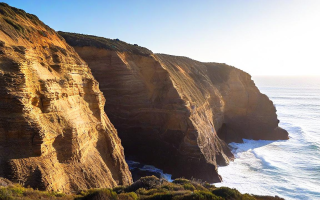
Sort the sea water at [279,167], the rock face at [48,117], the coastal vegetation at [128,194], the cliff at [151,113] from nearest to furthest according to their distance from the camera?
the coastal vegetation at [128,194]
the rock face at [48,117]
the sea water at [279,167]
the cliff at [151,113]

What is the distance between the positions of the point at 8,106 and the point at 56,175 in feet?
12.8

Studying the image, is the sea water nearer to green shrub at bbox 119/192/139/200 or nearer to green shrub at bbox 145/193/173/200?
green shrub at bbox 145/193/173/200

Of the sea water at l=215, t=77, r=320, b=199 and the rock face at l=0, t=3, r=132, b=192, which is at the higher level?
the rock face at l=0, t=3, r=132, b=192

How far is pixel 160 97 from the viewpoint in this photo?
29594 millimetres

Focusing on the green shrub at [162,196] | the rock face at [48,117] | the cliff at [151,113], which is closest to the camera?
the green shrub at [162,196]

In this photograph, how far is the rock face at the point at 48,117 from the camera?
1057cm

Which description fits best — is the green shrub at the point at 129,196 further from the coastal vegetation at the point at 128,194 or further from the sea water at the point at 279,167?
the sea water at the point at 279,167

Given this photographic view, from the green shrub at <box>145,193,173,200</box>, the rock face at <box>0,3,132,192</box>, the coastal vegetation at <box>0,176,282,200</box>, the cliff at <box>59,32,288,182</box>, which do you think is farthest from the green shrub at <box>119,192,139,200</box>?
the cliff at <box>59,32,288,182</box>

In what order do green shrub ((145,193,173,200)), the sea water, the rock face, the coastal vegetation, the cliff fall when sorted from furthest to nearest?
1. the cliff
2. the sea water
3. the rock face
4. green shrub ((145,193,173,200))
5. the coastal vegetation

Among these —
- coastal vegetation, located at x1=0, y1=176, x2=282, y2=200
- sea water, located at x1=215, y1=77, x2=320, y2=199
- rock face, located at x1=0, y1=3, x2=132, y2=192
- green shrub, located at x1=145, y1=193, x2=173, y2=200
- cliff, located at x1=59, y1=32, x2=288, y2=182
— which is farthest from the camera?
cliff, located at x1=59, y1=32, x2=288, y2=182

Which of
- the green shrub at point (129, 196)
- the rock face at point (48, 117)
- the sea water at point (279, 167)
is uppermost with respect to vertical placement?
the rock face at point (48, 117)

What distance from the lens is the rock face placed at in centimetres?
1057

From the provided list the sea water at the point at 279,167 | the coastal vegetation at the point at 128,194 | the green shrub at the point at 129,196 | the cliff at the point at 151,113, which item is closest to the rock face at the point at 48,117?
the coastal vegetation at the point at 128,194

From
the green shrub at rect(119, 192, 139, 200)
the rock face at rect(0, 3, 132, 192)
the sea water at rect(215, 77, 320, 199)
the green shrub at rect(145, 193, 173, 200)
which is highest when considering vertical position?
the rock face at rect(0, 3, 132, 192)
